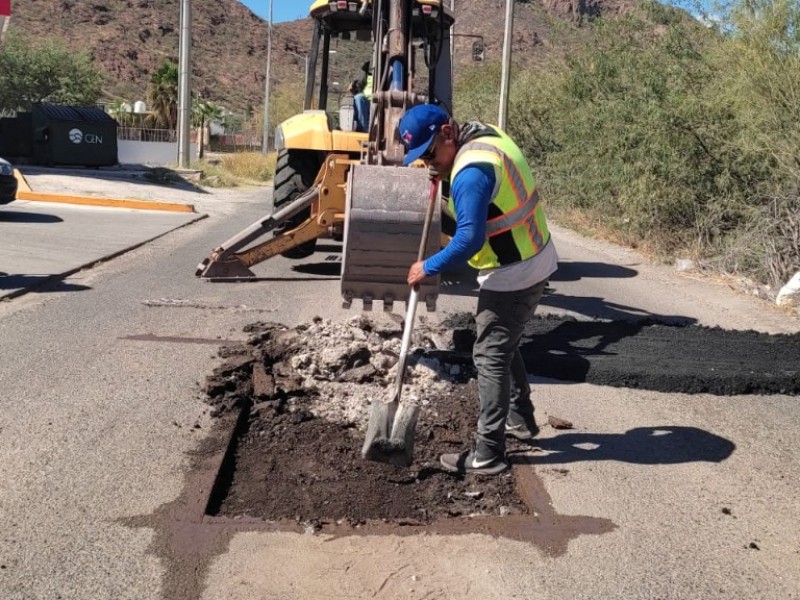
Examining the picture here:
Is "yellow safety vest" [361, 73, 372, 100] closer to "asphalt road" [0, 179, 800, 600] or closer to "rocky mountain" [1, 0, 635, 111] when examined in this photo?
"asphalt road" [0, 179, 800, 600]

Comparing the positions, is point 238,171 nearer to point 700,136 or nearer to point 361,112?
point 700,136

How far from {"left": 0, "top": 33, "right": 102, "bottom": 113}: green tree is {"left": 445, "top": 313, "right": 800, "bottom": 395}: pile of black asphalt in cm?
5373

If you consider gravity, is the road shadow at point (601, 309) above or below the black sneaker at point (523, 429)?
above

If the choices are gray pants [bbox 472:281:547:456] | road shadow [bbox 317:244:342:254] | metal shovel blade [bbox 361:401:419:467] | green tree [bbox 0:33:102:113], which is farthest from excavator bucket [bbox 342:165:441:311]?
green tree [bbox 0:33:102:113]

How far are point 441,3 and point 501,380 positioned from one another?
6.80 meters

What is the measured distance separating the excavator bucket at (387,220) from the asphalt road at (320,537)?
1.34 m

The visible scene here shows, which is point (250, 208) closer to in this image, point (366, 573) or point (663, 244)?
point (663, 244)

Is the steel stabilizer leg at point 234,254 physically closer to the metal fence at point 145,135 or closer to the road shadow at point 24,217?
the road shadow at point 24,217

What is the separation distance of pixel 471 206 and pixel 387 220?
5.76 feet

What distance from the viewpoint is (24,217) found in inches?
626

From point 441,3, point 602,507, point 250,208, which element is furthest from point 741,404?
point 250,208

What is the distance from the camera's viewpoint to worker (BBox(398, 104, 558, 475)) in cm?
436

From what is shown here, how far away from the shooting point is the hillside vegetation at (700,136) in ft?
37.3

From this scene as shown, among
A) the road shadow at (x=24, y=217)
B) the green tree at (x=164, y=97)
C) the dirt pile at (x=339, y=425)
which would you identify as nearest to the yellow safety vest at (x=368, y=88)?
the dirt pile at (x=339, y=425)
